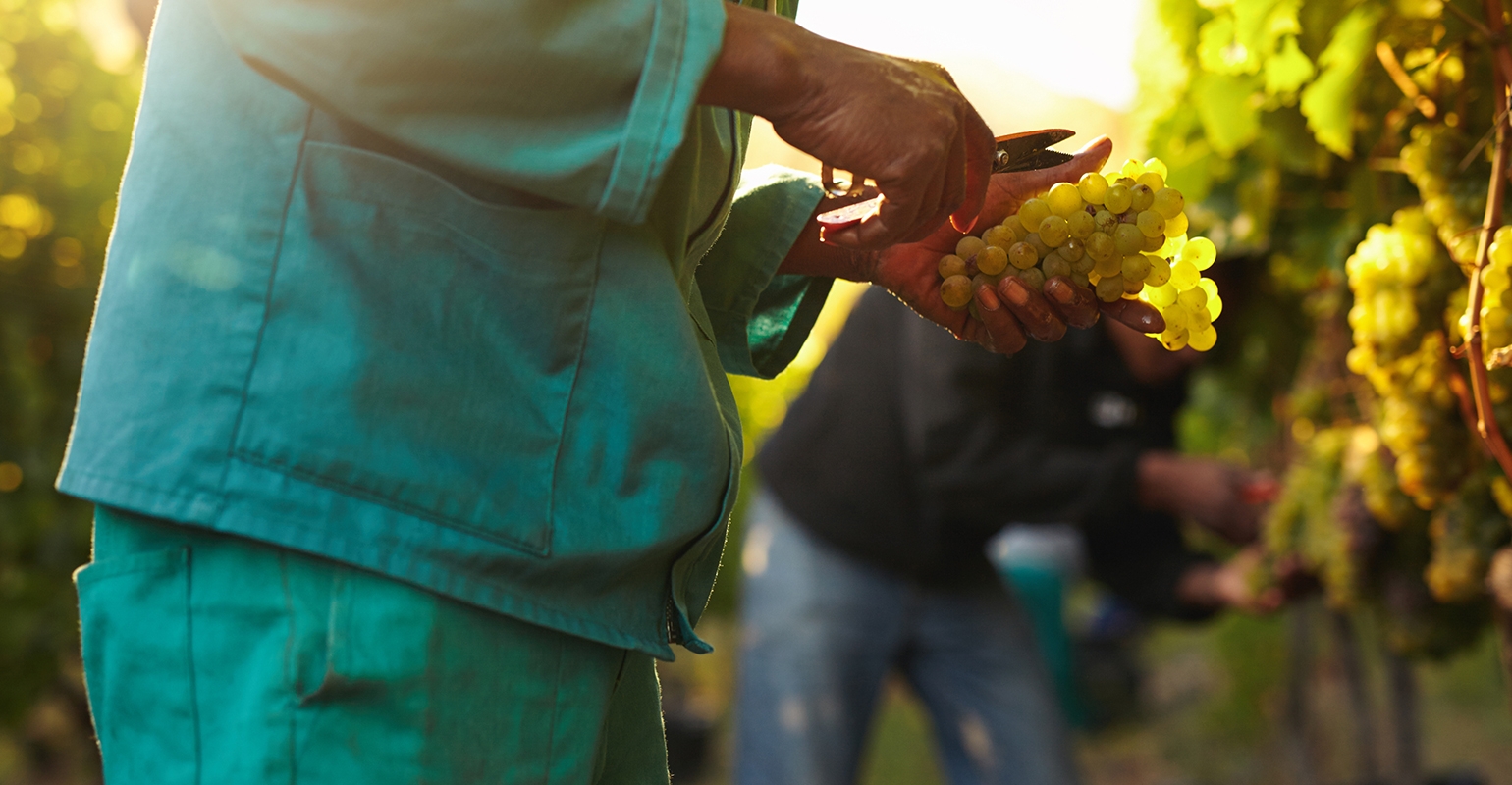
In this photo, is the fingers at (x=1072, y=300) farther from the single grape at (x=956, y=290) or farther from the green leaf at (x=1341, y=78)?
the green leaf at (x=1341, y=78)

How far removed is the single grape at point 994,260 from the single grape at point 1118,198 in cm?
10

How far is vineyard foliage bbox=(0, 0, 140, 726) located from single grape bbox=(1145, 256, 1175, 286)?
3.45 metres

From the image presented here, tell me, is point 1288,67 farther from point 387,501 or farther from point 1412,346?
point 387,501

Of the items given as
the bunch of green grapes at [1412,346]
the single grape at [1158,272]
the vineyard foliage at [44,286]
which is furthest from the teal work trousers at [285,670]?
the vineyard foliage at [44,286]

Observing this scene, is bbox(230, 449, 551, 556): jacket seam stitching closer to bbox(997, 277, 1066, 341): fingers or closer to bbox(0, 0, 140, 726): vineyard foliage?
bbox(997, 277, 1066, 341): fingers

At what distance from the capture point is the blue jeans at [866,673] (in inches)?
108

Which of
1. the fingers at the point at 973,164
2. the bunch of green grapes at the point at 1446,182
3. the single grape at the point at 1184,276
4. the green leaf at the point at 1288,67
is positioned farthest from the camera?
the green leaf at the point at 1288,67

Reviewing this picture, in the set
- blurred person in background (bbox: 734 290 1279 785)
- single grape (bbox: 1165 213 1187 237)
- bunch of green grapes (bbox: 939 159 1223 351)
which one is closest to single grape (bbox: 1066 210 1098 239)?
bunch of green grapes (bbox: 939 159 1223 351)

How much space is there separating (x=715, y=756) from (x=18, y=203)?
3850 millimetres

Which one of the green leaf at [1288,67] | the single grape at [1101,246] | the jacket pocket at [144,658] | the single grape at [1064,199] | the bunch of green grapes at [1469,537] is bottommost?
the bunch of green grapes at [1469,537]

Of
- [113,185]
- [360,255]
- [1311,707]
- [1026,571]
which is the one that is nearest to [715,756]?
[1026,571]

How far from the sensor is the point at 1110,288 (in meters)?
Answer: 1.04

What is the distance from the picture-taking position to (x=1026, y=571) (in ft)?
18.5

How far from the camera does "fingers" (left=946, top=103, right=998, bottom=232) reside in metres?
0.90
